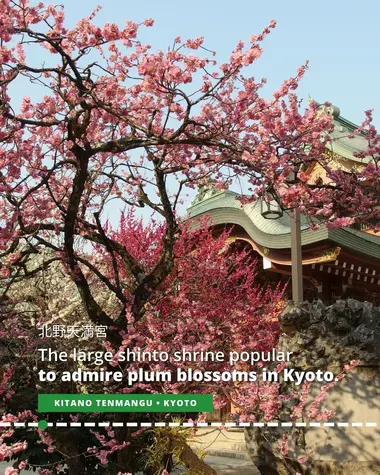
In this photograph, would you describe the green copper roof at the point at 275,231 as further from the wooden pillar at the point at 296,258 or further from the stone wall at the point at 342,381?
the stone wall at the point at 342,381

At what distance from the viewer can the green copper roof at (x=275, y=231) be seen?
488 inches

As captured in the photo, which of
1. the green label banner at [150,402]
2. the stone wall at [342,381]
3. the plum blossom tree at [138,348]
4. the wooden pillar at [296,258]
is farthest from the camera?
the wooden pillar at [296,258]

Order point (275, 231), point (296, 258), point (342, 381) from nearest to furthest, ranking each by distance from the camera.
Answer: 1. point (342, 381)
2. point (296, 258)
3. point (275, 231)

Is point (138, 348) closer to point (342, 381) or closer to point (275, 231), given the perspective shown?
point (342, 381)

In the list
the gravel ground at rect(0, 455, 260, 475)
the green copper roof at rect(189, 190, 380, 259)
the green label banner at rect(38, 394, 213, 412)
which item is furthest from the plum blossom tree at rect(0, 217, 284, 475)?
the gravel ground at rect(0, 455, 260, 475)

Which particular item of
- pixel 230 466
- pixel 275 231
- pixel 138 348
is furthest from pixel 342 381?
pixel 275 231

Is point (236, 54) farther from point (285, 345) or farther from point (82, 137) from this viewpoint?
point (285, 345)

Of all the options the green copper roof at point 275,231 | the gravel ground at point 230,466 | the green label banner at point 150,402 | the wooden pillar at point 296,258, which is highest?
the green copper roof at point 275,231

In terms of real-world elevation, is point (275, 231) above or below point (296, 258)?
above

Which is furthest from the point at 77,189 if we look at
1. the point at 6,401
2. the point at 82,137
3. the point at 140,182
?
the point at 6,401

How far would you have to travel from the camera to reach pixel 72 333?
282 inches

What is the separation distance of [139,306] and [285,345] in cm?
162

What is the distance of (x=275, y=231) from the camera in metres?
13.6

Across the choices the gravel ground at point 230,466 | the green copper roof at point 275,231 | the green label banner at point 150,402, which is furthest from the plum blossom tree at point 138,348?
the gravel ground at point 230,466
